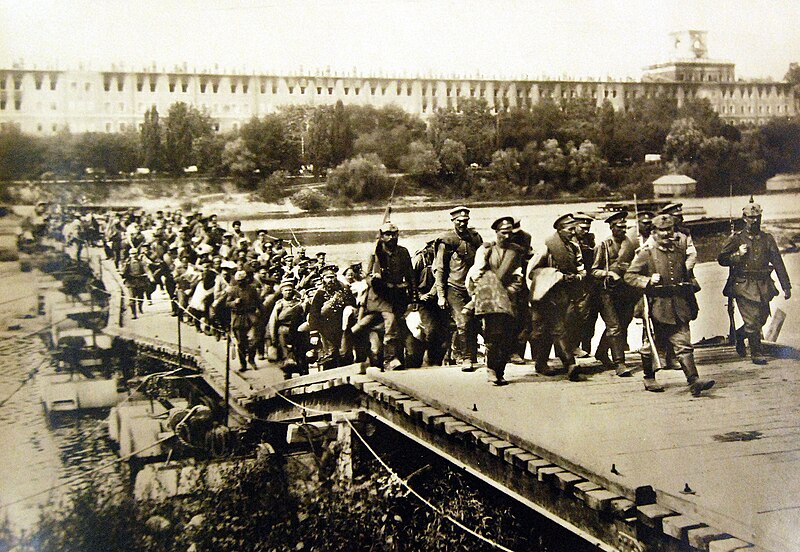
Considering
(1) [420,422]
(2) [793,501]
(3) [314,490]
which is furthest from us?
(3) [314,490]

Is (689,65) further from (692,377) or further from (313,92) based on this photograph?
(313,92)

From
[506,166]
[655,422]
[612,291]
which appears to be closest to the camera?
[655,422]

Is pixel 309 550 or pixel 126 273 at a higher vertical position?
pixel 126 273

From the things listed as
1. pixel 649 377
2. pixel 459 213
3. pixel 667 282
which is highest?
pixel 459 213

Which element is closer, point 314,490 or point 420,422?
point 420,422

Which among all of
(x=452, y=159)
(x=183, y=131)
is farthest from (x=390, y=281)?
(x=183, y=131)

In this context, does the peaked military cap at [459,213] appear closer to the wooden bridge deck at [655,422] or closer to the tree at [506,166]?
the tree at [506,166]

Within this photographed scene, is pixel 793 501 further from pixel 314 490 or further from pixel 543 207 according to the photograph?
pixel 314 490

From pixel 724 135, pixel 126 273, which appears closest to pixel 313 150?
pixel 126 273

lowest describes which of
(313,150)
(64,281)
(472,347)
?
(472,347)
